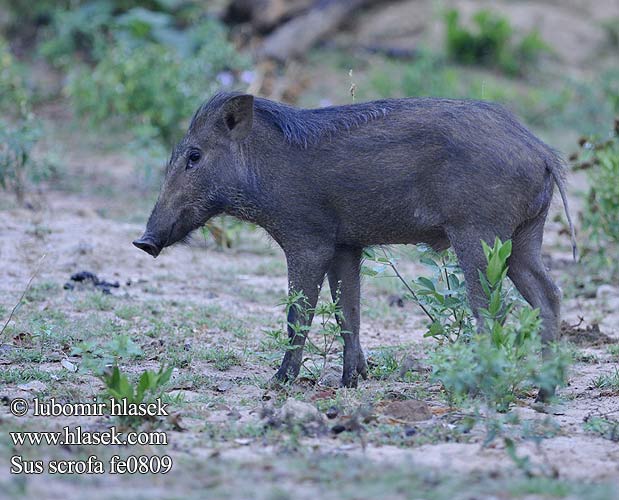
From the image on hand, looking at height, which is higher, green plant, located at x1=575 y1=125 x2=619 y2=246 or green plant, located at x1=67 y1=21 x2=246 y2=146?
green plant, located at x1=67 y1=21 x2=246 y2=146

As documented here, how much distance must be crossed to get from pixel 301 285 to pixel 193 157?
98 centimetres

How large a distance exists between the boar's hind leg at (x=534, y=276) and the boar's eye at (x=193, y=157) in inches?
72.8

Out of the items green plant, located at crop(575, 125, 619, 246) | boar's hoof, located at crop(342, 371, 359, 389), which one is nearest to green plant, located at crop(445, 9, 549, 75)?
green plant, located at crop(575, 125, 619, 246)

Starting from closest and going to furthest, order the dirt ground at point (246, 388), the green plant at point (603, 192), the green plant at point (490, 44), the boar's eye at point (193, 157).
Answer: the dirt ground at point (246, 388) < the boar's eye at point (193, 157) < the green plant at point (603, 192) < the green plant at point (490, 44)

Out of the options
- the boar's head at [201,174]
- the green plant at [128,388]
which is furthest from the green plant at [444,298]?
the green plant at [128,388]

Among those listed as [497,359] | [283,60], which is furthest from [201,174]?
[283,60]

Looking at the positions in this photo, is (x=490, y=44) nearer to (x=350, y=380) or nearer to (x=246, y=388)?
(x=350, y=380)

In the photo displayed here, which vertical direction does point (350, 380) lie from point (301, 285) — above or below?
below

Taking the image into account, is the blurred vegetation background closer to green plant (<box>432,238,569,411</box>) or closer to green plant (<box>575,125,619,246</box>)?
green plant (<box>575,125,619,246</box>)

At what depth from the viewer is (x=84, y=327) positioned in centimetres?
660

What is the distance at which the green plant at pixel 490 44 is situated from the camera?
15055 mm

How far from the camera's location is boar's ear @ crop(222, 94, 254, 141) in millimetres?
5793

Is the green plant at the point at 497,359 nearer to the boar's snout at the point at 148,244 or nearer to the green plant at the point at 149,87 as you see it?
the boar's snout at the point at 148,244

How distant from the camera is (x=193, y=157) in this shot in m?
5.95
